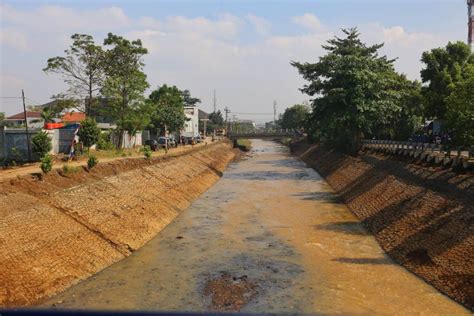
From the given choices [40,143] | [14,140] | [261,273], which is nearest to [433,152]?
[261,273]

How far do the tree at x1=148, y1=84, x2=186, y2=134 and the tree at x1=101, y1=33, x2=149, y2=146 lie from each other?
1710 centimetres

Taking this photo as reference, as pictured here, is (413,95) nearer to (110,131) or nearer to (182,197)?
(182,197)

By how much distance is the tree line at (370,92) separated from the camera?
44.5 metres

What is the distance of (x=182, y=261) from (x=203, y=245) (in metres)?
3.19

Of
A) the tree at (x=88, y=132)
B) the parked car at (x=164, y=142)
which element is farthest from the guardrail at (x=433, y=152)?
the parked car at (x=164, y=142)

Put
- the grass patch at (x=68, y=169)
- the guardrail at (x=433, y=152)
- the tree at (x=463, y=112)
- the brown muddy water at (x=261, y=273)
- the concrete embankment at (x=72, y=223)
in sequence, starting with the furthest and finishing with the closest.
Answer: the guardrail at (x=433, y=152) < the grass patch at (x=68, y=169) < the tree at (x=463, y=112) < the concrete embankment at (x=72, y=223) < the brown muddy water at (x=261, y=273)

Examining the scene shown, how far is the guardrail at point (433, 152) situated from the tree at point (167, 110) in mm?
35776

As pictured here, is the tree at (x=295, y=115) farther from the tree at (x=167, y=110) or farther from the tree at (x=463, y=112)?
the tree at (x=463, y=112)

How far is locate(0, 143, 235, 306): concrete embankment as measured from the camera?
1720 cm

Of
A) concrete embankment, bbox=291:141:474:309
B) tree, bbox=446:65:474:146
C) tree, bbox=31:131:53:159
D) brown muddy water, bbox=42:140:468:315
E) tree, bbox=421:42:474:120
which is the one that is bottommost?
brown muddy water, bbox=42:140:468:315

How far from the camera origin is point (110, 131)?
187 feet

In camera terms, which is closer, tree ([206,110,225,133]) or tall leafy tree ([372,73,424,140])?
tall leafy tree ([372,73,424,140])

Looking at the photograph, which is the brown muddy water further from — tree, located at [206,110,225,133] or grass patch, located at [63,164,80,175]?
tree, located at [206,110,225,133]

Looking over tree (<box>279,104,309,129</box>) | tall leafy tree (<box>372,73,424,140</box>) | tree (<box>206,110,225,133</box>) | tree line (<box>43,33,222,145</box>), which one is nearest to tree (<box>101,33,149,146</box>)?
tree line (<box>43,33,222,145</box>)
